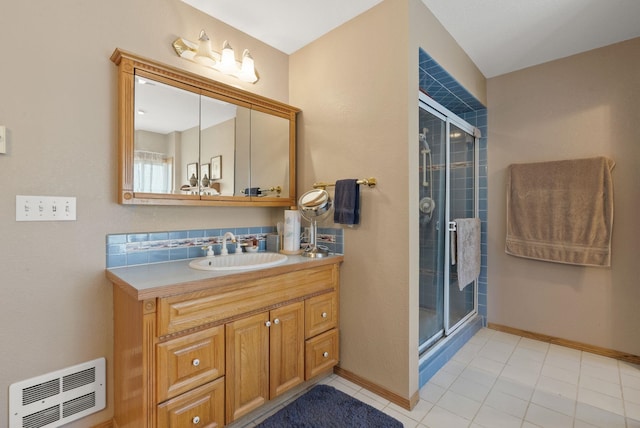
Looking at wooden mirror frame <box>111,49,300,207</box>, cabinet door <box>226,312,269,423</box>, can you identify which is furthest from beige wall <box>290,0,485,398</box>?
cabinet door <box>226,312,269,423</box>

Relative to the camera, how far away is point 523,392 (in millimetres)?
1832

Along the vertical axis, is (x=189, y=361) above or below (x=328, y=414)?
above

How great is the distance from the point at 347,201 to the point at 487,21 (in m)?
1.48

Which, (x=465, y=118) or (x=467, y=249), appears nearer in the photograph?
(x=467, y=249)

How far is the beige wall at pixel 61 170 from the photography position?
1269 millimetres

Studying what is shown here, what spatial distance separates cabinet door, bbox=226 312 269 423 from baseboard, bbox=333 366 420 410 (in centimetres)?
62

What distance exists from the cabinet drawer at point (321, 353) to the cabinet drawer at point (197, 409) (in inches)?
21.7

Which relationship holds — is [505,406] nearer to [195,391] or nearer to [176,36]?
[195,391]

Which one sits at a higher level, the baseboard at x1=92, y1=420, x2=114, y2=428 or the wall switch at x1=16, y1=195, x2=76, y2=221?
the wall switch at x1=16, y1=195, x2=76, y2=221

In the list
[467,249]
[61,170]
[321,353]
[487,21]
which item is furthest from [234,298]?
[487,21]

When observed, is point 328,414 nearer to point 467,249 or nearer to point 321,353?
point 321,353

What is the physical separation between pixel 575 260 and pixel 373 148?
6.30 feet

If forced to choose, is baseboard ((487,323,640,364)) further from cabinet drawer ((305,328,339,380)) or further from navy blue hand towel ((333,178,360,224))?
navy blue hand towel ((333,178,360,224))

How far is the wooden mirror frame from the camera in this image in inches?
58.4
